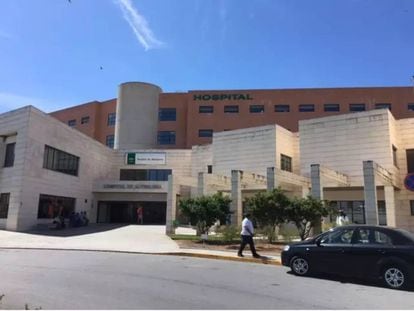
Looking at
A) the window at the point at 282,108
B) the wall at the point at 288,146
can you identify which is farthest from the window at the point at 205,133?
the wall at the point at 288,146

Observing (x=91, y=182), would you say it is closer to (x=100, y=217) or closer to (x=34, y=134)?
(x=100, y=217)

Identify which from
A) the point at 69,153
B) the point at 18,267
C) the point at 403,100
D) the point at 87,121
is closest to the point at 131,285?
the point at 18,267

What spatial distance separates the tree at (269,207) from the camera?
1903 cm

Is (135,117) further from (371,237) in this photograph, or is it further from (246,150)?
(371,237)

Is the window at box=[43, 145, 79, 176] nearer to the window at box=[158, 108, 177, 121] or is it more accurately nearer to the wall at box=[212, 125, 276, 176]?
the wall at box=[212, 125, 276, 176]

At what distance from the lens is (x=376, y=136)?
2850 cm

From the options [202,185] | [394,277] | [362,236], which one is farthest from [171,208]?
[394,277]

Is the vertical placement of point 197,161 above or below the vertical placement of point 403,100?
below

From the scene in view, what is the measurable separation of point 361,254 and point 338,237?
31.4 inches

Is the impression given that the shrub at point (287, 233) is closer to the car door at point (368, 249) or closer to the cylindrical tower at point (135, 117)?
the car door at point (368, 249)

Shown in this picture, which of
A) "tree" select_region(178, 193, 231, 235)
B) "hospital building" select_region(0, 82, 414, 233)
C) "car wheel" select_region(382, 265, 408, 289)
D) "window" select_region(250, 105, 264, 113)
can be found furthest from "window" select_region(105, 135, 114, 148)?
"car wheel" select_region(382, 265, 408, 289)

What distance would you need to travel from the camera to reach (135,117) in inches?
2076

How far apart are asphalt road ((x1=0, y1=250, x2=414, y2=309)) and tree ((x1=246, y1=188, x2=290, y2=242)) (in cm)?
670

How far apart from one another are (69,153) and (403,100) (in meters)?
40.4
